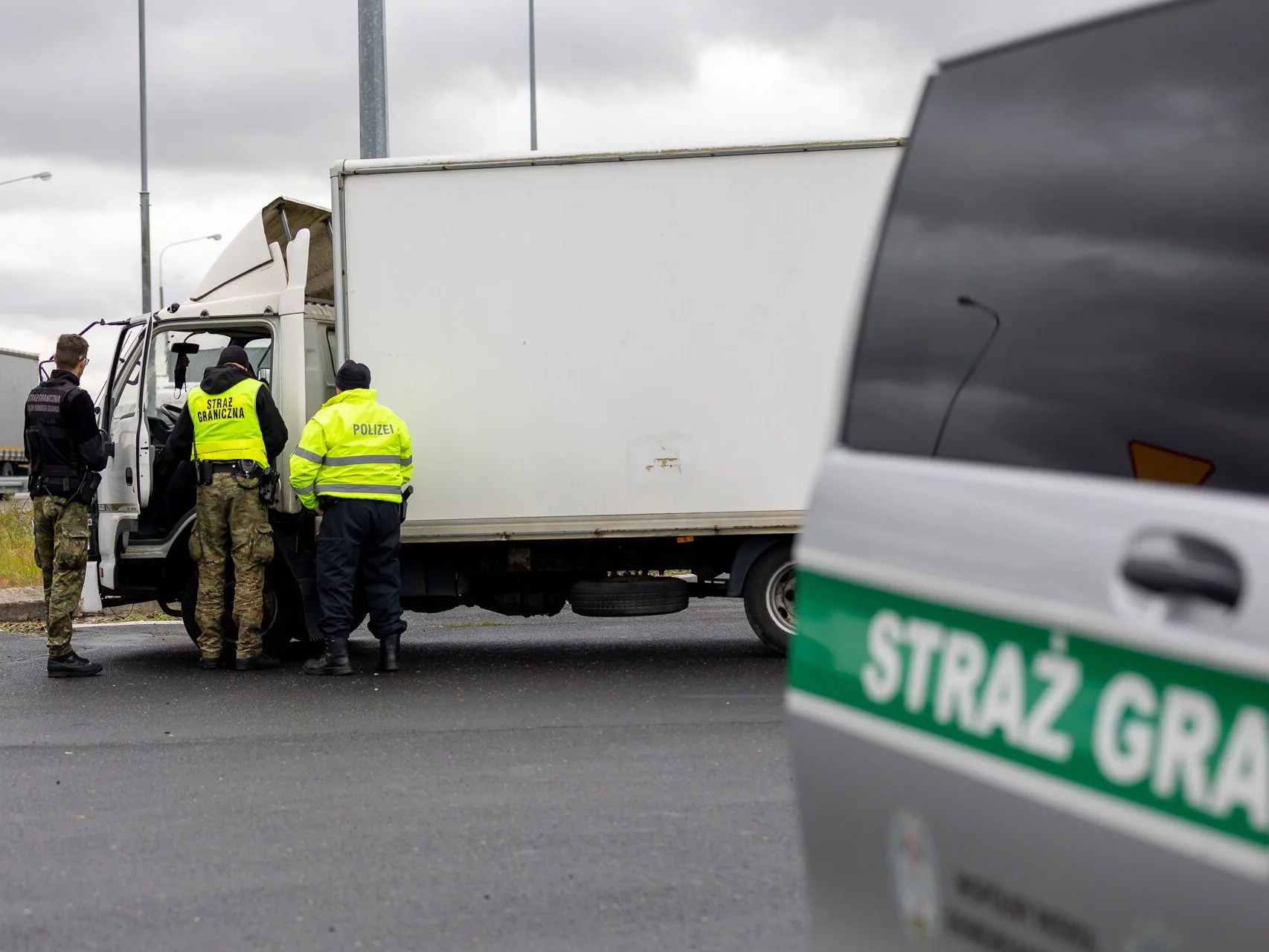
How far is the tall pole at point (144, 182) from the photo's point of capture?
83.0 ft

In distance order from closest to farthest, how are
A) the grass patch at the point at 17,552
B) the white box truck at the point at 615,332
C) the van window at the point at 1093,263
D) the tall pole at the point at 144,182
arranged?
1. the van window at the point at 1093,263
2. the white box truck at the point at 615,332
3. the grass patch at the point at 17,552
4. the tall pole at the point at 144,182

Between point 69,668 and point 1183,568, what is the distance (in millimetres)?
8113

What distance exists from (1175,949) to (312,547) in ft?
26.1

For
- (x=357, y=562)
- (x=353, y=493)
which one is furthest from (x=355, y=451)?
(x=357, y=562)

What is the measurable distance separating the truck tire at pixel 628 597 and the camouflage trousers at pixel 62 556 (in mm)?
2880

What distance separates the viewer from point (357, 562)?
28.1 feet

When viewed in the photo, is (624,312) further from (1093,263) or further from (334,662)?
(1093,263)

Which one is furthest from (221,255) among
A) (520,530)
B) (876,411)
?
(876,411)

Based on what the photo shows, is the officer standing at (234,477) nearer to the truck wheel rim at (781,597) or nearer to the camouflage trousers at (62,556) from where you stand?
the camouflage trousers at (62,556)

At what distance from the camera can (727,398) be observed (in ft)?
28.1

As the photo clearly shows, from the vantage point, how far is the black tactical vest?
8.61 meters

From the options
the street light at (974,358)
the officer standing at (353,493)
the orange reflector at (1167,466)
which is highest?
the street light at (974,358)

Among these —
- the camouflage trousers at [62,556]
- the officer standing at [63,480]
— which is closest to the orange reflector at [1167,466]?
the officer standing at [63,480]

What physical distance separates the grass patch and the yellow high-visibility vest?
371 centimetres
